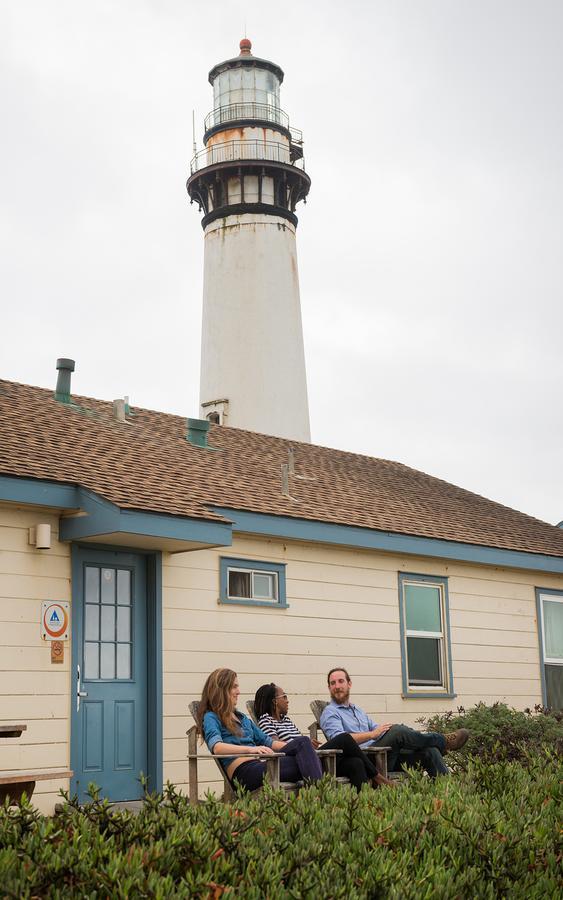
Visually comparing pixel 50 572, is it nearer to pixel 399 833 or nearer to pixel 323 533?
pixel 323 533

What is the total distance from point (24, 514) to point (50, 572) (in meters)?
0.53

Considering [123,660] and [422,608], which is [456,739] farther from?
[422,608]

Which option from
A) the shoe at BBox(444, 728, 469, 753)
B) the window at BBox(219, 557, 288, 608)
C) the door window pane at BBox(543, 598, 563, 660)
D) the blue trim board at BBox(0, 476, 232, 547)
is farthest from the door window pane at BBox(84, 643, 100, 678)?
the door window pane at BBox(543, 598, 563, 660)

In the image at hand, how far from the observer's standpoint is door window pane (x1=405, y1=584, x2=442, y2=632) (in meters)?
13.0

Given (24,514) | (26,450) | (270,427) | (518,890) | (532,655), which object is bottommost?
(518,890)

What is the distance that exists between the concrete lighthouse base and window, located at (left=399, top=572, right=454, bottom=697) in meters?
10.4

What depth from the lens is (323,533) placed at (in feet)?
39.1

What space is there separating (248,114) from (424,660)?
16.8 meters

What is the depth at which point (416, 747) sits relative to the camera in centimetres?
896

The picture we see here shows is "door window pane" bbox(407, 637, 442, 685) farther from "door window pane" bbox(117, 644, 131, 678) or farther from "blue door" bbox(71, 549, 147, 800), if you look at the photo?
"door window pane" bbox(117, 644, 131, 678)

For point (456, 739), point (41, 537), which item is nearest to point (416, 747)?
point (456, 739)

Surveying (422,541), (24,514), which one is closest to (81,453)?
(24,514)

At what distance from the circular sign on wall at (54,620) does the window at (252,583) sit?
72.2 inches

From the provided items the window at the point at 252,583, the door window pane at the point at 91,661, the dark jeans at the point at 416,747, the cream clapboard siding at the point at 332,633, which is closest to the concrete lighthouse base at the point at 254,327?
the cream clapboard siding at the point at 332,633
